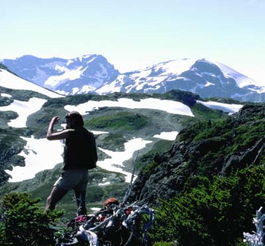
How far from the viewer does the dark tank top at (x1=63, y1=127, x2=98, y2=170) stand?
10.7 m

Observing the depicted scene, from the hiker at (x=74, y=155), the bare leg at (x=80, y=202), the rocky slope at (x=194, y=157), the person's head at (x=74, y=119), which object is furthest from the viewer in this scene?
the rocky slope at (x=194, y=157)

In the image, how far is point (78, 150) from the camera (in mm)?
10703

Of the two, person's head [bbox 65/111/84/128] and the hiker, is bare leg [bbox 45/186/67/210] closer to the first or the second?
the hiker

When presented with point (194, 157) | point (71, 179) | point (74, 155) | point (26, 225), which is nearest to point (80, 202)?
point (71, 179)

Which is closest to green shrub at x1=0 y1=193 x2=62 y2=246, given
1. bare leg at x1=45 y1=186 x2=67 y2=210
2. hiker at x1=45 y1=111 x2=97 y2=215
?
bare leg at x1=45 y1=186 x2=67 y2=210

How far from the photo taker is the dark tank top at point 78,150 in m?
10.7

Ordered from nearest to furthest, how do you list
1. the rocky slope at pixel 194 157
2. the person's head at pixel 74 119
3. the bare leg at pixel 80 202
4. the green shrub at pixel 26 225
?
the green shrub at pixel 26 225 < the bare leg at pixel 80 202 < the person's head at pixel 74 119 < the rocky slope at pixel 194 157

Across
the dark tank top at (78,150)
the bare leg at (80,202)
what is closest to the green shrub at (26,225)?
the bare leg at (80,202)

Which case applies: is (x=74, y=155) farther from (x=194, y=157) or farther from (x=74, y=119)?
(x=194, y=157)

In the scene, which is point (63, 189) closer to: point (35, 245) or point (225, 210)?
point (35, 245)

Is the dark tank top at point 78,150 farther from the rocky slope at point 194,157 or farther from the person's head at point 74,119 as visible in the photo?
the rocky slope at point 194,157

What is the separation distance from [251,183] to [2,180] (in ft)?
557

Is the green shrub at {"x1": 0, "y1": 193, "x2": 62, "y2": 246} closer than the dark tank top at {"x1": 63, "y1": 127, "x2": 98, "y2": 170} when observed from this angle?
Yes

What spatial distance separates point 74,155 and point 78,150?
5.2 inches
